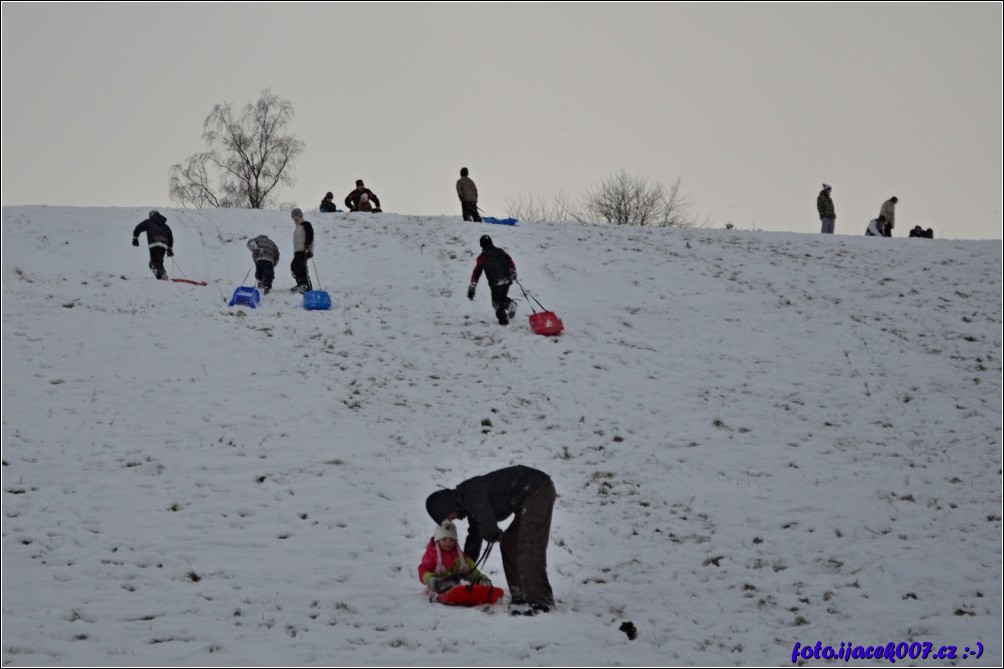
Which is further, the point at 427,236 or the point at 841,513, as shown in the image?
the point at 427,236

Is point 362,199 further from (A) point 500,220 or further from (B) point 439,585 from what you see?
(B) point 439,585

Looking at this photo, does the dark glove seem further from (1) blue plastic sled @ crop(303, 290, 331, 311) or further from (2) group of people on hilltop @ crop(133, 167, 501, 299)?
(1) blue plastic sled @ crop(303, 290, 331, 311)

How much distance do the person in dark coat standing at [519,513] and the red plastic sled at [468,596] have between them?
0.69 feet

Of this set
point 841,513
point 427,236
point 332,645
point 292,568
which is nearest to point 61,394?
point 292,568

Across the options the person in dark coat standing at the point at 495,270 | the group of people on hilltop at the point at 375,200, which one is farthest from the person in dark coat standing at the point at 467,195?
the person in dark coat standing at the point at 495,270

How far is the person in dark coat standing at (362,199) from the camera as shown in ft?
93.5

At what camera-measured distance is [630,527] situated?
1071cm

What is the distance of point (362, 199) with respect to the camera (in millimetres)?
28688

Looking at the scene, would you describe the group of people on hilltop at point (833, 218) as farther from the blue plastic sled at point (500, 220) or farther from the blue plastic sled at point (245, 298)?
the blue plastic sled at point (245, 298)

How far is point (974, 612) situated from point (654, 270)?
1453 cm

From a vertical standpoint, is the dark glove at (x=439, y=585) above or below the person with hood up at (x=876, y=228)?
below

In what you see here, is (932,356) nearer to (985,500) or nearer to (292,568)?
(985,500)

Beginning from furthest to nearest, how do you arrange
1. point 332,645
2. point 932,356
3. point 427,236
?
point 427,236
point 932,356
point 332,645

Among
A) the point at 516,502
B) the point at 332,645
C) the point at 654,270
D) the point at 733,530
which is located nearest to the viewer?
the point at 332,645
